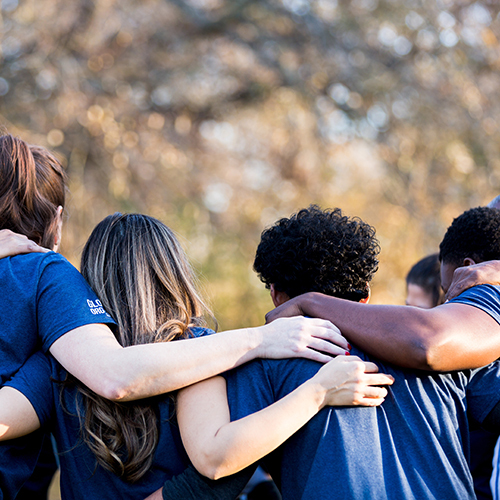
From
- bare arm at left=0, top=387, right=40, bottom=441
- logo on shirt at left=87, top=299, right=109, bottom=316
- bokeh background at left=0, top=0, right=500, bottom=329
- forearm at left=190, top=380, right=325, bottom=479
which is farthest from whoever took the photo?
bokeh background at left=0, top=0, right=500, bottom=329

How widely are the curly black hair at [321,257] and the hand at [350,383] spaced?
0.99ft

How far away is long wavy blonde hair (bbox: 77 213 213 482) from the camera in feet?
5.53

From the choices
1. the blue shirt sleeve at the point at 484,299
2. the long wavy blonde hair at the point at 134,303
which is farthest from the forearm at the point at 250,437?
the blue shirt sleeve at the point at 484,299

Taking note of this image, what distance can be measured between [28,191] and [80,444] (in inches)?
36.9

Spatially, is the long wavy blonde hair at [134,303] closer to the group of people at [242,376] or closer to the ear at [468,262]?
the group of people at [242,376]

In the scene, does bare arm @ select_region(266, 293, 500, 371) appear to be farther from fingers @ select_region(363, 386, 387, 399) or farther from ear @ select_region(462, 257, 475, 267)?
ear @ select_region(462, 257, 475, 267)

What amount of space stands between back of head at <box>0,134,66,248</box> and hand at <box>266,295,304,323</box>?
3.10 feet

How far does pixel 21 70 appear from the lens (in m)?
6.26

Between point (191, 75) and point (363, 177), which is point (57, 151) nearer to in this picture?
point (191, 75)

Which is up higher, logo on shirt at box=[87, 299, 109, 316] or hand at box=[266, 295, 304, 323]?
logo on shirt at box=[87, 299, 109, 316]

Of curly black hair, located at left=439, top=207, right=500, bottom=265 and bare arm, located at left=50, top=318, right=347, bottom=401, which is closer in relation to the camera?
bare arm, located at left=50, top=318, right=347, bottom=401

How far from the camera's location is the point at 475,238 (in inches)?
91.0

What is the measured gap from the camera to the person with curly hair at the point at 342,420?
1.52 metres

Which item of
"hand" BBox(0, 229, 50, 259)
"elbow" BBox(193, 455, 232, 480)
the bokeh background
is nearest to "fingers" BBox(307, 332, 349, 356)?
"elbow" BBox(193, 455, 232, 480)
